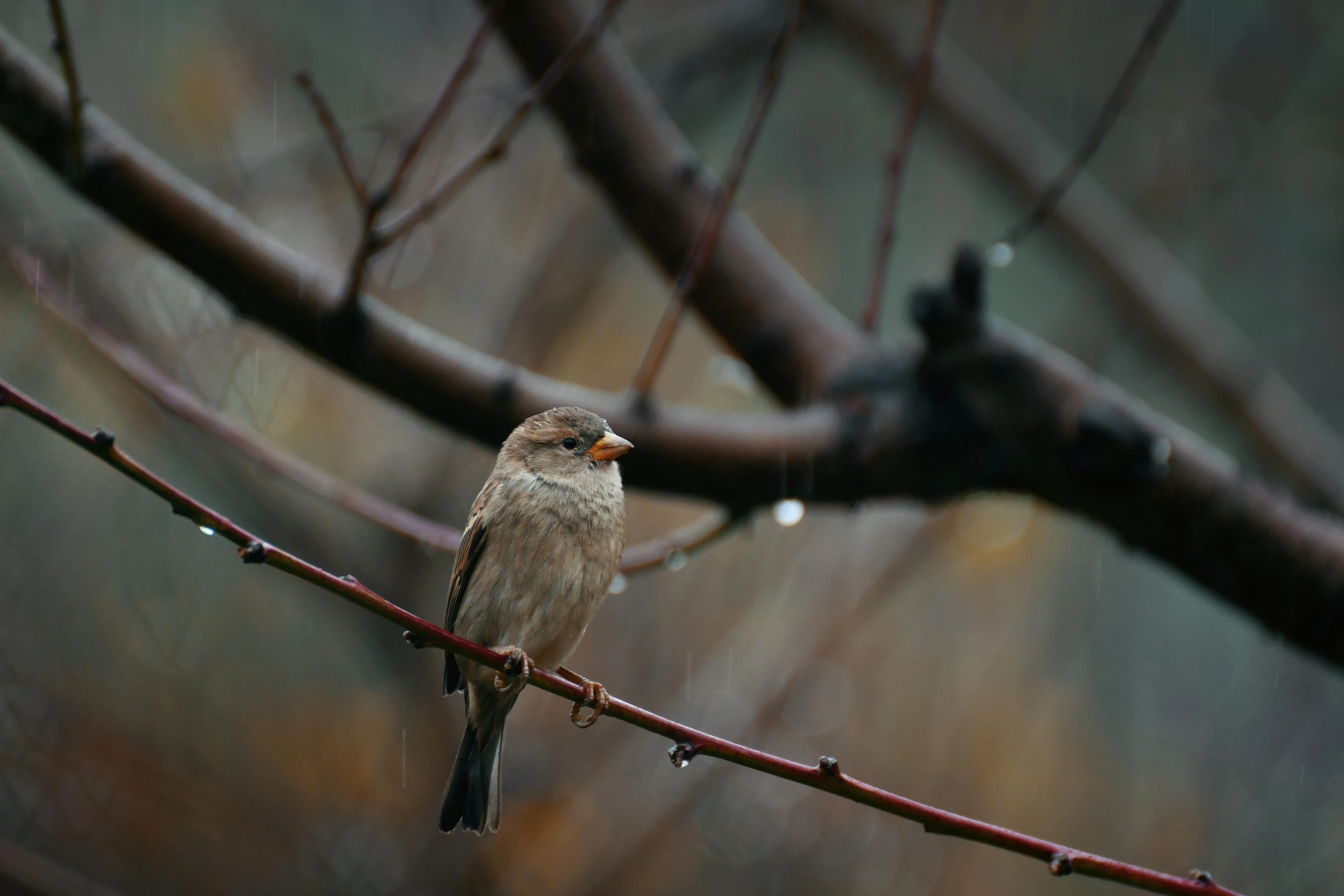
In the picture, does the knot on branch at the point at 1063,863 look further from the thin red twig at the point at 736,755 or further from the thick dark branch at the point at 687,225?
the thick dark branch at the point at 687,225

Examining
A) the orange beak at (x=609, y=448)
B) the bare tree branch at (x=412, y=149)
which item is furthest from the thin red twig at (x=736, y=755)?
the bare tree branch at (x=412, y=149)

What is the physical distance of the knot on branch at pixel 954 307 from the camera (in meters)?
2.65

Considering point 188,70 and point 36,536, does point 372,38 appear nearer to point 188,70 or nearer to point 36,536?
point 188,70

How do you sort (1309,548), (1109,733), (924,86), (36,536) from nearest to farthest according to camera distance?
(924,86)
(1309,548)
(36,536)
(1109,733)

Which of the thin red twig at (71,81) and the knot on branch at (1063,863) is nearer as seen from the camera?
the knot on branch at (1063,863)

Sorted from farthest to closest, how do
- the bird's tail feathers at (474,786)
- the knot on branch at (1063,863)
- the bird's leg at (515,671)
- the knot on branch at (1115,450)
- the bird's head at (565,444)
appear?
the knot on branch at (1115,450)
the bird's head at (565,444)
the bird's tail feathers at (474,786)
the bird's leg at (515,671)
the knot on branch at (1063,863)

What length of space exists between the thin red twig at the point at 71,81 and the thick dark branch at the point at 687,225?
1.21 m

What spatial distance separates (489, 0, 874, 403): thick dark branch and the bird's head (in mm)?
1043

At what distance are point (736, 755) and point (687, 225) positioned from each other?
2.03m

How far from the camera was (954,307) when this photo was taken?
2727mm

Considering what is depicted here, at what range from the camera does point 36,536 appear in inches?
164

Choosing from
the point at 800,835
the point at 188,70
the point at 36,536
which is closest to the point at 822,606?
the point at 800,835

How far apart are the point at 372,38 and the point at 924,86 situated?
14.5 ft

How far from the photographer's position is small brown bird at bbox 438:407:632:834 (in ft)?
7.32
